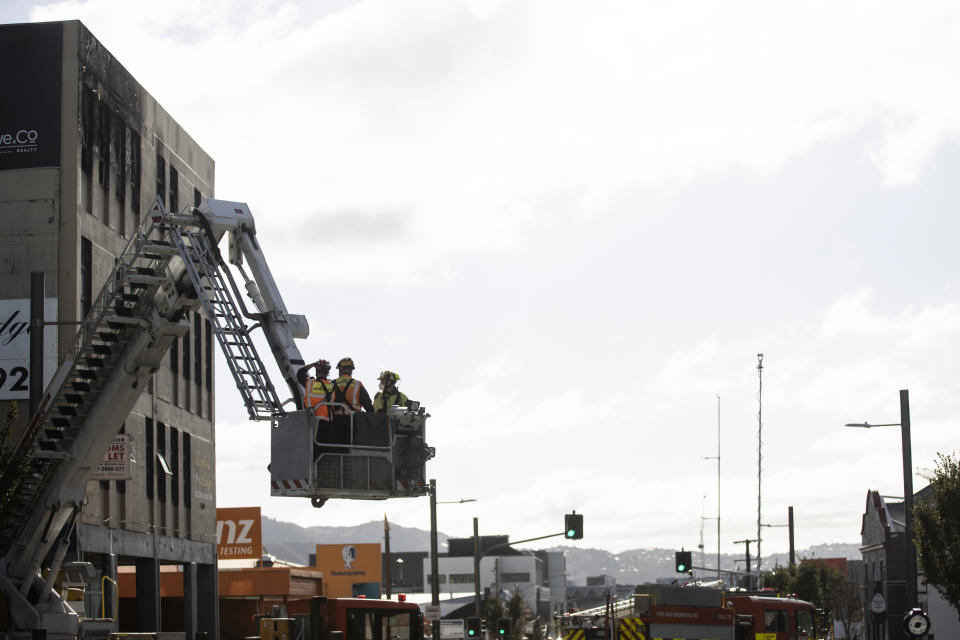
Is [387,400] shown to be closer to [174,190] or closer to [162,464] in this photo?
[162,464]

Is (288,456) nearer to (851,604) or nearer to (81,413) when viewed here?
(81,413)

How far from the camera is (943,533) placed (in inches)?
1238

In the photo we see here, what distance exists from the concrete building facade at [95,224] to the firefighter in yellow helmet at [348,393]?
11948mm

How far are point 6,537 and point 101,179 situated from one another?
50.2ft

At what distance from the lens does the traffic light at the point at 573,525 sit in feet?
139

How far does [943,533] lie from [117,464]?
1938cm

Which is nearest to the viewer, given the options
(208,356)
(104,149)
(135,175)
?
(104,149)

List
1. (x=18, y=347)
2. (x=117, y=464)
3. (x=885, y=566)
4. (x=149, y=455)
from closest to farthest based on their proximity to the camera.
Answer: (x=117, y=464)
(x=18, y=347)
(x=149, y=455)
(x=885, y=566)

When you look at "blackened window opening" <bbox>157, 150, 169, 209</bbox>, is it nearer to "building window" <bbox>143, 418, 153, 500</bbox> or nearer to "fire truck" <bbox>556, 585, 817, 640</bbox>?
"building window" <bbox>143, 418, 153, 500</bbox>

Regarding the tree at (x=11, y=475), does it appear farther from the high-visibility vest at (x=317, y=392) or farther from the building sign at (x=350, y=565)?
the building sign at (x=350, y=565)

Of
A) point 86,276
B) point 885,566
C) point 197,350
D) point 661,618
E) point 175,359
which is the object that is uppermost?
point 86,276

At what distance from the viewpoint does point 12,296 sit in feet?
105

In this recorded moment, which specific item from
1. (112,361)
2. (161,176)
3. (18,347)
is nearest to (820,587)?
(161,176)

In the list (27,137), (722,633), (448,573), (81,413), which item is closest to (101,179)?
(27,137)
